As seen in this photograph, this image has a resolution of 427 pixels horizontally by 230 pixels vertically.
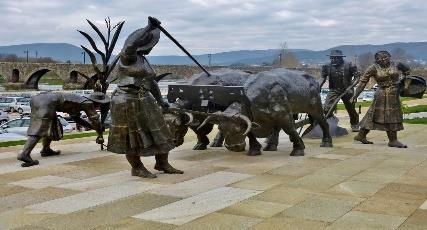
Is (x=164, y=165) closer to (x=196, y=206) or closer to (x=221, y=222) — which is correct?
(x=196, y=206)

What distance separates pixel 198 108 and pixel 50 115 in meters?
2.86

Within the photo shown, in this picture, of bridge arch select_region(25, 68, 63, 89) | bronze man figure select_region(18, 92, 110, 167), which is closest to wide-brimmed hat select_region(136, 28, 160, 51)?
bronze man figure select_region(18, 92, 110, 167)

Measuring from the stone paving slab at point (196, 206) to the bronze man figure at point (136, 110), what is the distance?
1400 mm

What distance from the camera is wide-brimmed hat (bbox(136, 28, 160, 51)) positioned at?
9.04m

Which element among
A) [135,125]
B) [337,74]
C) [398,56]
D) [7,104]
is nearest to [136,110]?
[135,125]

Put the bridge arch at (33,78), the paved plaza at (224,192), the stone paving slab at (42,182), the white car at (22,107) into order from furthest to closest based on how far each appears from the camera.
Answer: the bridge arch at (33,78)
the white car at (22,107)
the stone paving slab at (42,182)
the paved plaza at (224,192)

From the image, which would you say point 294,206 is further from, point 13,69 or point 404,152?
point 13,69

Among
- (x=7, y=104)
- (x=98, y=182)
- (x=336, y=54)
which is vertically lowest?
(x=7, y=104)

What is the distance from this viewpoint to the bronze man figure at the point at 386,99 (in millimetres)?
12859

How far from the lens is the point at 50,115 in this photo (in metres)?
11.0

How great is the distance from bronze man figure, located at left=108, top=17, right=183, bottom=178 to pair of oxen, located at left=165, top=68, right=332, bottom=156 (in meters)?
1.80

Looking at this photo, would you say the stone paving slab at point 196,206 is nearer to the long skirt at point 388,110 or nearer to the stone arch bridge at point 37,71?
the long skirt at point 388,110

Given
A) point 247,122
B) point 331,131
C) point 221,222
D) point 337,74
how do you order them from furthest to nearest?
1. point 337,74
2. point 331,131
3. point 247,122
4. point 221,222

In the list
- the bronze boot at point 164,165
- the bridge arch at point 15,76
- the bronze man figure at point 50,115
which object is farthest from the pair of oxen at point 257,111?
the bridge arch at point 15,76
